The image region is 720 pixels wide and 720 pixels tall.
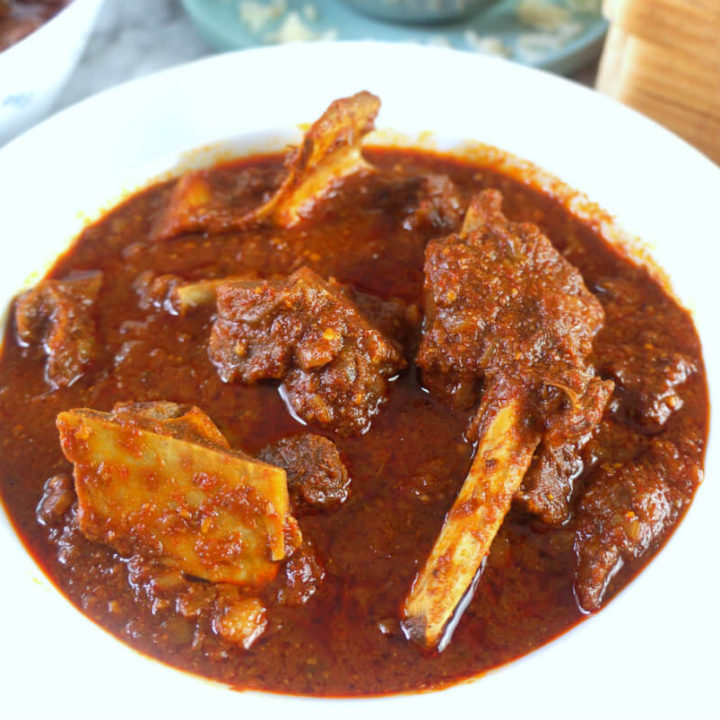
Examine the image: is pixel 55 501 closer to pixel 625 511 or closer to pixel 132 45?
pixel 625 511

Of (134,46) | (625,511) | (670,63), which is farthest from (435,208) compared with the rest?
(134,46)

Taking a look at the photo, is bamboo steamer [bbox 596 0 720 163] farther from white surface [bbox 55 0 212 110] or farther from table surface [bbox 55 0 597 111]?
white surface [bbox 55 0 212 110]

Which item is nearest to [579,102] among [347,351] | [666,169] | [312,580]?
[666,169]

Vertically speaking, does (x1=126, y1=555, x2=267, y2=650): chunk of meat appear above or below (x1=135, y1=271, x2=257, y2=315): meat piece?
below

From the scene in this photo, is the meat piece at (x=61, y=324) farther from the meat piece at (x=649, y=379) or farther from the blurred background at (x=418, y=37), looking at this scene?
the meat piece at (x=649, y=379)

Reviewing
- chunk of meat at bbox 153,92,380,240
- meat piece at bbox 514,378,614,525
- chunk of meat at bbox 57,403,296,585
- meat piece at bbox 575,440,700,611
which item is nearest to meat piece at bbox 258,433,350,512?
chunk of meat at bbox 57,403,296,585

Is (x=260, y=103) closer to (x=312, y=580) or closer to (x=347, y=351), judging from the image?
(x=347, y=351)
